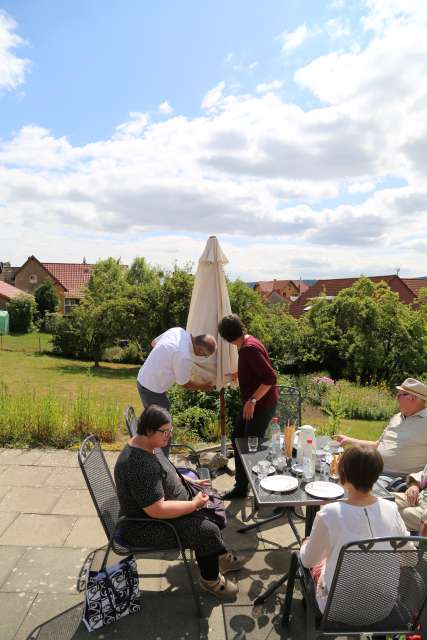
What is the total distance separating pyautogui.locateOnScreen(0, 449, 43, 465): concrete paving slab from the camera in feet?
16.2

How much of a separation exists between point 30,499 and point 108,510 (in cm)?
162

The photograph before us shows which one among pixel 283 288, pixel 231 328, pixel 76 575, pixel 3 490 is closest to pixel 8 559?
pixel 76 575

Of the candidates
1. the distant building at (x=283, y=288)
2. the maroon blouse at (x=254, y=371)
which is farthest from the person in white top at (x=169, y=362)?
the distant building at (x=283, y=288)

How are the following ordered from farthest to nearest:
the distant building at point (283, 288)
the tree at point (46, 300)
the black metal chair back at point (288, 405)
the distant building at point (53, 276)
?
the distant building at point (283, 288) < the distant building at point (53, 276) < the tree at point (46, 300) < the black metal chair back at point (288, 405)

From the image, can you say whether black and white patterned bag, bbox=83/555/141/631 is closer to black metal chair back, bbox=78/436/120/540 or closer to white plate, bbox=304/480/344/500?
black metal chair back, bbox=78/436/120/540

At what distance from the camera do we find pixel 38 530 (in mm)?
3598

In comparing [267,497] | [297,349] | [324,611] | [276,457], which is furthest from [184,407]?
[297,349]

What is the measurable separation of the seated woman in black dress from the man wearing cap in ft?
5.44

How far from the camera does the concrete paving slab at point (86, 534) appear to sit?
345 centimetres

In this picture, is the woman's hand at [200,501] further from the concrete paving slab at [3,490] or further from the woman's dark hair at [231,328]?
the concrete paving slab at [3,490]

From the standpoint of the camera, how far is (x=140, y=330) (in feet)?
73.5

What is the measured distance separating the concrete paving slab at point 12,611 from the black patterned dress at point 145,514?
29.3 inches

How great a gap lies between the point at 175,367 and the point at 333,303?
47.2 feet

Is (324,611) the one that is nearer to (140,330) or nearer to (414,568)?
(414,568)
